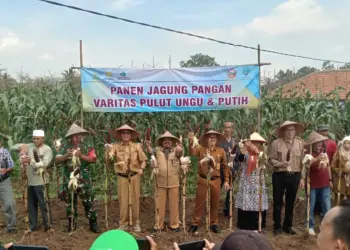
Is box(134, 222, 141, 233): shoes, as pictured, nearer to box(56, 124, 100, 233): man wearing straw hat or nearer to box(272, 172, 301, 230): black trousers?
box(56, 124, 100, 233): man wearing straw hat

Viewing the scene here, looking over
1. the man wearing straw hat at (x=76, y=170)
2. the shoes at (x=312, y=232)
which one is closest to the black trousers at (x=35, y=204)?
the man wearing straw hat at (x=76, y=170)

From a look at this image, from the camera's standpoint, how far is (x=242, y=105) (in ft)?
22.5

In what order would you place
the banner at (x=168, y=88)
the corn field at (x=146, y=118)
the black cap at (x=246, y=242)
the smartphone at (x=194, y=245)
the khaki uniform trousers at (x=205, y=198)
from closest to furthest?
the black cap at (x=246, y=242) → the smartphone at (x=194, y=245) → the khaki uniform trousers at (x=205, y=198) → the banner at (x=168, y=88) → the corn field at (x=146, y=118)

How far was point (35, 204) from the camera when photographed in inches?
231

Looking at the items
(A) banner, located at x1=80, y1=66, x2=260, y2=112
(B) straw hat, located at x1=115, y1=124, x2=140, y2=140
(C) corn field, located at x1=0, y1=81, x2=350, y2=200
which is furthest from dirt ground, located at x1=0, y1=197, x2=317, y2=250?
(A) banner, located at x1=80, y1=66, x2=260, y2=112

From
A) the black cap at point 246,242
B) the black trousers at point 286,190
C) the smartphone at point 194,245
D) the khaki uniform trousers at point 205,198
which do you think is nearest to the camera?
the black cap at point 246,242

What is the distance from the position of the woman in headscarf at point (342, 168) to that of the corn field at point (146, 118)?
2.51m

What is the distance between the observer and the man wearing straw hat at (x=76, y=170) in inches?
219

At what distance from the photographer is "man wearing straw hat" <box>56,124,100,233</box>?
5574 millimetres

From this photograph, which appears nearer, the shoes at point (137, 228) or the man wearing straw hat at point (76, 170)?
the man wearing straw hat at point (76, 170)

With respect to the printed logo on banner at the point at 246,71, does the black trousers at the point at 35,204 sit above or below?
below

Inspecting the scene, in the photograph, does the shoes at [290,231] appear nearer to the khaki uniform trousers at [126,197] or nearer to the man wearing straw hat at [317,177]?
the man wearing straw hat at [317,177]

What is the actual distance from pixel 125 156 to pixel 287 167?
2.47 meters

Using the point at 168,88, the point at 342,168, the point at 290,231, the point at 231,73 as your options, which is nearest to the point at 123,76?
the point at 168,88
